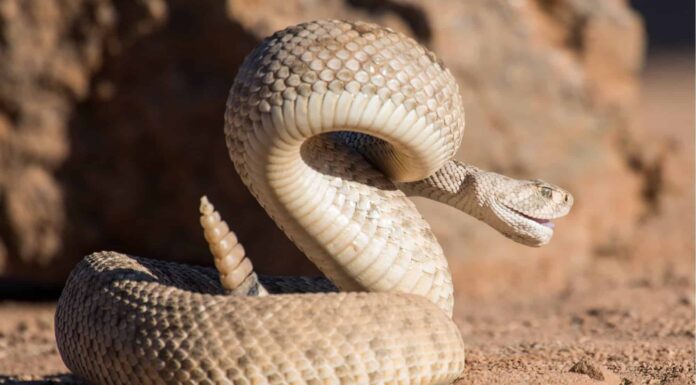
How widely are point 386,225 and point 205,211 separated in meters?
1.25

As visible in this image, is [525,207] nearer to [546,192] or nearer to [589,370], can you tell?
[546,192]

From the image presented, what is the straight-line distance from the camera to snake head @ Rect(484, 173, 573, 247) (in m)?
6.62

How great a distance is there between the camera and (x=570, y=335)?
7652 millimetres

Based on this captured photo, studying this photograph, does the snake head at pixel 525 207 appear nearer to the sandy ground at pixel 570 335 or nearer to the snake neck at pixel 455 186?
the snake neck at pixel 455 186

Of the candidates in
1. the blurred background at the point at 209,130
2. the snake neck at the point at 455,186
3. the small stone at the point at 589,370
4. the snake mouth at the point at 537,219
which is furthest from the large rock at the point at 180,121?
the small stone at the point at 589,370

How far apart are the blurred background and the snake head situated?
3.30m

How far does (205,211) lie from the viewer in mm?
4992

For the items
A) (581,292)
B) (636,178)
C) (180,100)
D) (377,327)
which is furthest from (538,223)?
(636,178)

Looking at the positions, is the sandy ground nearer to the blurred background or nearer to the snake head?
the blurred background

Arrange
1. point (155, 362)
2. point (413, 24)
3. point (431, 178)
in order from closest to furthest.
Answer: point (155, 362) → point (431, 178) → point (413, 24)

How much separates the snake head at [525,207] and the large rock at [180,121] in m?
4.13

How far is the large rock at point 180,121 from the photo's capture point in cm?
1077

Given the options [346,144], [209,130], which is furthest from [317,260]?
[209,130]

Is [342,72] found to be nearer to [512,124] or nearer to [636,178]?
[512,124]
